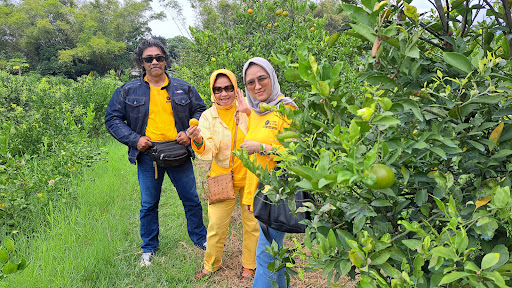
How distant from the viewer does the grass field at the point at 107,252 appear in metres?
2.51

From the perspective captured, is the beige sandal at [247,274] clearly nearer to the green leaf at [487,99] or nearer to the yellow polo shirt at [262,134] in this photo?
the yellow polo shirt at [262,134]

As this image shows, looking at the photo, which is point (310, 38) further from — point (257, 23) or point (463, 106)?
point (463, 106)

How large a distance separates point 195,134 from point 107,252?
4.43 ft

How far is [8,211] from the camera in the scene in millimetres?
3113

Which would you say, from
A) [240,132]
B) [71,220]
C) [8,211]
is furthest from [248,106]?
[8,211]

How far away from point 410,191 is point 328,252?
34cm

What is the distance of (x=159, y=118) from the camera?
9.38ft

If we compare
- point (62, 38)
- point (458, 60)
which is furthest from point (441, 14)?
point (62, 38)

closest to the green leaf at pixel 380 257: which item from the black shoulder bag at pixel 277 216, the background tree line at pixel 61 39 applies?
the black shoulder bag at pixel 277 216

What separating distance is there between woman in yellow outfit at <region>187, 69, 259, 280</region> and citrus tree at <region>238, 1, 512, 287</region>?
5.05 feet

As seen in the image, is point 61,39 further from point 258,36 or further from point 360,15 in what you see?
point 360,15

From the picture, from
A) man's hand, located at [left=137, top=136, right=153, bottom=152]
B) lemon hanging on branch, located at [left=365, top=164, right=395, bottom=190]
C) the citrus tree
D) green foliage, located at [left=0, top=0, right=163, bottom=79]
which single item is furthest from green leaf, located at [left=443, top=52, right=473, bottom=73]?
green foliage, located at [left=0, top=0, right=163, bottom=79]

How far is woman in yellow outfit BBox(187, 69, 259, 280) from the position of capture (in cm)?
255

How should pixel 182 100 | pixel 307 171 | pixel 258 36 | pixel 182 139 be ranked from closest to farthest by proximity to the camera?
pixel 307 171, pixel 182 139, pixel 182 100, pixel 258 36
